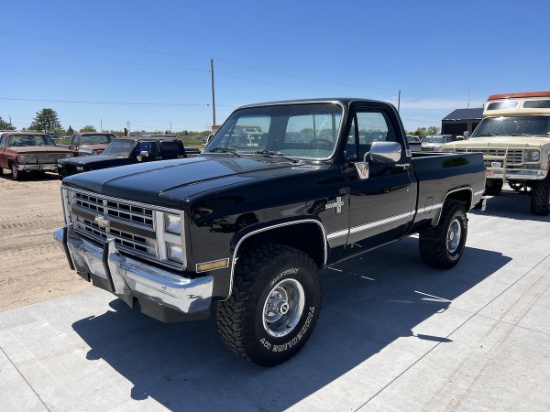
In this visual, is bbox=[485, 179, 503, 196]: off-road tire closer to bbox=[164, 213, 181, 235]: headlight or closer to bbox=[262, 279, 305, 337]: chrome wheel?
bbox=[262, 279, 305, 337]: chrome wheel

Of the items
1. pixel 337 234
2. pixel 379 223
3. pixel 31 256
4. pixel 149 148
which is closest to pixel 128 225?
pixel 337 234

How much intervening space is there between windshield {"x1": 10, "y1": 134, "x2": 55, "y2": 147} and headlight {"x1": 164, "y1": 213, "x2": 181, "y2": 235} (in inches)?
643

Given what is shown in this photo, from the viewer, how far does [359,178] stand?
147 inches

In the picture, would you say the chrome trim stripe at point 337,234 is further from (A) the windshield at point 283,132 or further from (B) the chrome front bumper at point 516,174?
(B) the chrome front bumper at point 516,174

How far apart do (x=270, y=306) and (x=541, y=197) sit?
26.2 ft

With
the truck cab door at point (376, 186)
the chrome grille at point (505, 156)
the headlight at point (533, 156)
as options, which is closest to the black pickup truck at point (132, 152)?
the chrome grille at point (505, 156)

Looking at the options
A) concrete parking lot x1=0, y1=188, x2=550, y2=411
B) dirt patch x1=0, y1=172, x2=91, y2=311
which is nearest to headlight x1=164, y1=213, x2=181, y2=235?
concrete parking lot x1=0, y1=188, x2=550, y2=411

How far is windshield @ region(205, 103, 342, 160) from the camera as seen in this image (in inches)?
151

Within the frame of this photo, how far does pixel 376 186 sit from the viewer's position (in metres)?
3.96

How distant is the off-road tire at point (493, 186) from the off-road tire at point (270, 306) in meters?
7.65

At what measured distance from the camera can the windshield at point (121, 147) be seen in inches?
495

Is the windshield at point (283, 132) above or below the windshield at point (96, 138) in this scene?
above

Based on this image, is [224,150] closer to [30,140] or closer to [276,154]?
[276,154]

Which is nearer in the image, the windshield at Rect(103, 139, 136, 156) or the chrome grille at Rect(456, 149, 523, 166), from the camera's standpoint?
the chrome grille at Rect(456, 149, 523, 166)
